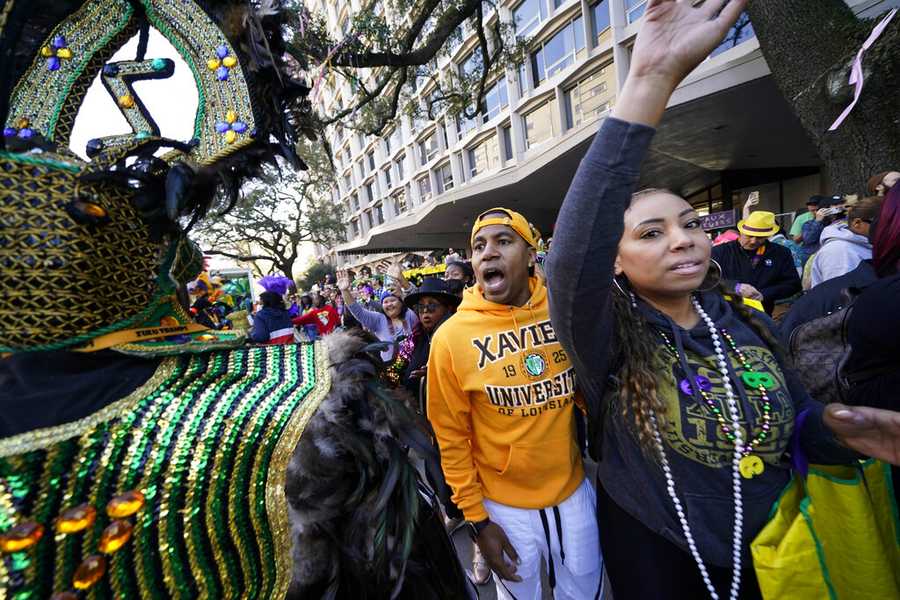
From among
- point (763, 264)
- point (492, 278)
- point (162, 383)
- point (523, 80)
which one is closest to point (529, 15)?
point (523, 80)

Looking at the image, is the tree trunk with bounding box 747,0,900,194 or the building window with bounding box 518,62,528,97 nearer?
the tree trunk with bounding box 747,0,900,194

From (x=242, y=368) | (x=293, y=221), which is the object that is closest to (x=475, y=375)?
(x=242, y=368)

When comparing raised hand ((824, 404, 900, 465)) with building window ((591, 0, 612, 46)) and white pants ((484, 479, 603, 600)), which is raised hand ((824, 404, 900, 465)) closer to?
white pants ((484, 479, 603, 600))

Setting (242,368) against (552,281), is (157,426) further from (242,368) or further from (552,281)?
(552,281)

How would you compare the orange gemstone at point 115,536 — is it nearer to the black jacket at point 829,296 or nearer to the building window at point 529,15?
the black jacket at point 829,296

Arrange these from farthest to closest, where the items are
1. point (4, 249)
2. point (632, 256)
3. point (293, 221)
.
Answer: point (293, 221), point (632, 256), point (4, 249)

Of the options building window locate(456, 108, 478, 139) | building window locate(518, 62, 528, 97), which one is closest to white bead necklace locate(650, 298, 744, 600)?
building window locate(518, 62, 528, 97)

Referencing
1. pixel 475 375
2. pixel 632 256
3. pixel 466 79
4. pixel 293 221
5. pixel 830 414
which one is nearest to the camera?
pixel 830 414

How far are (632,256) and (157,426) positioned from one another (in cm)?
132

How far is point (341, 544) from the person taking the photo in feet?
3.55

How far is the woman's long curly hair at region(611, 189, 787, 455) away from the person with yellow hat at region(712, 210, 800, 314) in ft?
11.5

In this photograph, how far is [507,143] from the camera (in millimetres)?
22312

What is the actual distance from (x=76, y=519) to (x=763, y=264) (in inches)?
212

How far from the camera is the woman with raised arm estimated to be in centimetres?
103
